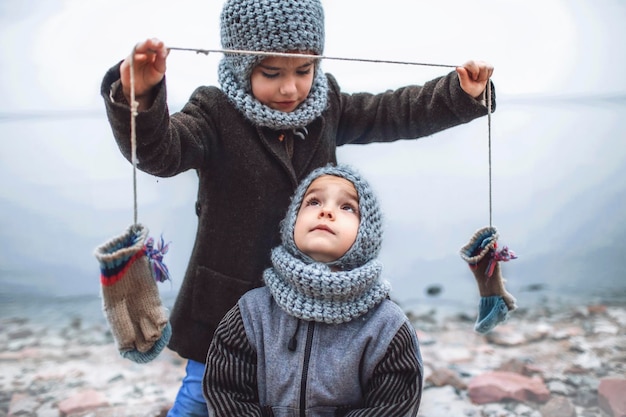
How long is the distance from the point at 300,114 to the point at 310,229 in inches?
8.0

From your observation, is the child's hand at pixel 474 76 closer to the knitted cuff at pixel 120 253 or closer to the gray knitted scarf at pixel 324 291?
the gray knitted scarf at pixel 324 291

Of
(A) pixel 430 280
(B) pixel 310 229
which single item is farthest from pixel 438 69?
(B) pixel 310 229

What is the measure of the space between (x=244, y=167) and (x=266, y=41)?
0.22 m

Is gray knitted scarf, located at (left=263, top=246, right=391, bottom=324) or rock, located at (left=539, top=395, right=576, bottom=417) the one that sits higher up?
gray knitted scarf, located at (left=263, top=246, right=391, bottom=324)

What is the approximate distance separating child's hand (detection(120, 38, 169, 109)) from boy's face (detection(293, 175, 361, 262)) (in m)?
0.31

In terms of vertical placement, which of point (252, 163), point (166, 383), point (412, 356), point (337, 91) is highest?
point (337, 91)

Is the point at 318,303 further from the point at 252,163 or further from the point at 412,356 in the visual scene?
the point at 252,163

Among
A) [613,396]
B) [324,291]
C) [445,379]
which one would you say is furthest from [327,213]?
[613,396]

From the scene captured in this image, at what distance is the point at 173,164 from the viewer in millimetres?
1027

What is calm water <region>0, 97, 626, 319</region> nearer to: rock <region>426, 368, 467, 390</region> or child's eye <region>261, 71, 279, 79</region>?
rock <region>426, 368, 467, 390</region>

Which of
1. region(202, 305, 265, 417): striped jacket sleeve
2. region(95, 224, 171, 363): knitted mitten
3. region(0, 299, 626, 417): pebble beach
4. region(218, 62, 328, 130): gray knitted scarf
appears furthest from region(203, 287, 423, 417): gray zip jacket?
region(0, 299, 626, 417): pebble beach

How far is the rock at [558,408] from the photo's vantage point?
167cm

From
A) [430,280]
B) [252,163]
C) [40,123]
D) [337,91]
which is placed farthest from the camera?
[430,280]

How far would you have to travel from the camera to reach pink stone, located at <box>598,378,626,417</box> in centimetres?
167
